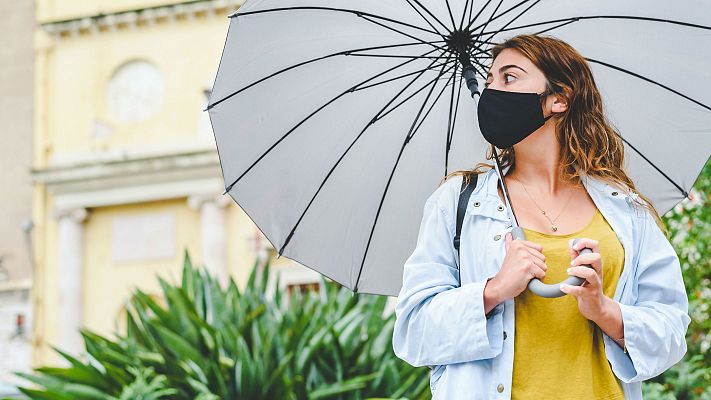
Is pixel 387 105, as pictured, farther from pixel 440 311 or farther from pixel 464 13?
pixel 440 311

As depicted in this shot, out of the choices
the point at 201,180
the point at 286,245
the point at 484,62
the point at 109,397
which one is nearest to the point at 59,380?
the point at 109,397

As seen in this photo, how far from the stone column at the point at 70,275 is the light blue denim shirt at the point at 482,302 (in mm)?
20683

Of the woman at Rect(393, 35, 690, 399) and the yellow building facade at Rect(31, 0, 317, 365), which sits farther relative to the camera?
the yellow building facade at Rect(31, 0, 317, 365)

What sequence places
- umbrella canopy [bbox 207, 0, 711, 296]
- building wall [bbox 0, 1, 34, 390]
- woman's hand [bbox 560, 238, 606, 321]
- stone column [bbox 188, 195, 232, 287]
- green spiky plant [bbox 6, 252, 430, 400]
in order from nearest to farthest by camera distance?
1. woman's hand [bbox 560, 238, 606, 321]
2. umbrella canopy [bbox 207, 0, 711, 296]
3. green spiky plant [bbox 6, 252, 430, 400]
4. stone column [bbox 188, 195, 232, 287]
5. building wall [bbox 0, 1, 34, 390]

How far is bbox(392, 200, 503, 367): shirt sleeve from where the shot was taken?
2162mm

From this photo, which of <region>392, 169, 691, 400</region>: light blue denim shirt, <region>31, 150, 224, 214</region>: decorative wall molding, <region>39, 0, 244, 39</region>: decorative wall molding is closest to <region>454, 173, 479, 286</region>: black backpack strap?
<region>392, 169, 691, 400</region>: light blue denim shirt

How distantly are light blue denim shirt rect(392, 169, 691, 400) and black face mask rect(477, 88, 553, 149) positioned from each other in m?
0.11

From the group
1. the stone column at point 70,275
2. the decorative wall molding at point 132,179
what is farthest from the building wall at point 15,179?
the decorative wall molding at point 132,179

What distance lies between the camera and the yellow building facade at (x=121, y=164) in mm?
21969

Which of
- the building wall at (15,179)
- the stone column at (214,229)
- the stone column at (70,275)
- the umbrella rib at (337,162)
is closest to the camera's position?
the umbrella rib at (337,162)

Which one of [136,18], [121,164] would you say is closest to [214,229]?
[121,164]

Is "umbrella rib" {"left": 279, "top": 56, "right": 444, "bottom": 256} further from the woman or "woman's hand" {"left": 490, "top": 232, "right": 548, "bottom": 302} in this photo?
"woman's hand" {"left": 490, "top": 232, "right": 548, "bottom": 302}

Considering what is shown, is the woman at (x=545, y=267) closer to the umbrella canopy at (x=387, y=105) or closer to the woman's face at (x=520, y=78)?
the woman's face at (x=520, y=78)

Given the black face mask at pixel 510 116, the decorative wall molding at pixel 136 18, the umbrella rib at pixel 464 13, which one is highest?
the decorative wall molding at pixel 136 18
